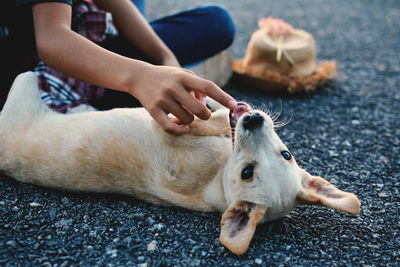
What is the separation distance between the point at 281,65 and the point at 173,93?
7.87 ft

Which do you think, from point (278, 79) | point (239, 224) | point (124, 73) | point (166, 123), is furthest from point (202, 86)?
point (278, 79)

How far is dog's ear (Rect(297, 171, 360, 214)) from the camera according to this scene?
5.79 feet

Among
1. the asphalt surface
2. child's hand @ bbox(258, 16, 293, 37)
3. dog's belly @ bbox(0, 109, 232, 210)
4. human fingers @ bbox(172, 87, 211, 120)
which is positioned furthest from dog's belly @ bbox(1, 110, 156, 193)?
child's hand @ bbox(258, 16, 293, 37)

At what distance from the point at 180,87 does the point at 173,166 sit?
1.60 ft

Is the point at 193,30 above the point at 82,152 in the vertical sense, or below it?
above

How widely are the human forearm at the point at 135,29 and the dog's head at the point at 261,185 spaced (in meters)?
1.18

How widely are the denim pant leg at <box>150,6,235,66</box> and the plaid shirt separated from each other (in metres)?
0.68

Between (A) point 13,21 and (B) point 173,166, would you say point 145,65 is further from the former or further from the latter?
(A) point 13,21

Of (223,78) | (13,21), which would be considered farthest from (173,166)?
(223,78)

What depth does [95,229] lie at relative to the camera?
6.28ft

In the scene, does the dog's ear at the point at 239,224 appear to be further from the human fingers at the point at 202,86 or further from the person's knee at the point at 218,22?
the person's knee at the point at 218,22

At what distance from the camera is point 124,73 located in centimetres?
191

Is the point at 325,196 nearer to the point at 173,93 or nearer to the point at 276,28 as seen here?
the point at 173,93

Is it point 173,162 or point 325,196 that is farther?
point 173,162
